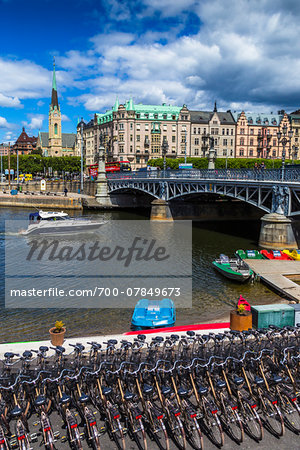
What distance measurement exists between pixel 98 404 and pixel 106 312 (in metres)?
12.1

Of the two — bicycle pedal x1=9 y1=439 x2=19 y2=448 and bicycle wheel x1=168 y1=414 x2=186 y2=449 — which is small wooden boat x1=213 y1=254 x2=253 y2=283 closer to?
bicycle wheel x1=168 y1=414 x2=186 y2=449

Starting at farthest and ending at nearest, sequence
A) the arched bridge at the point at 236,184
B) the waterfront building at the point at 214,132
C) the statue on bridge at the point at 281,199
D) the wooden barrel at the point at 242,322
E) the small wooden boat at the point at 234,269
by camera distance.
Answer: the waterfront building at the point at 214,132, the arched bridge at the point at 236,184, the statue on bridge at the point at 281,199, the small wooden boat at the point at 234,269, the wooden barrel at the point at 242,322

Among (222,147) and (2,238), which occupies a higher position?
Result: (222,147)

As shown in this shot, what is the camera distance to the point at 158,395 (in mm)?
9016

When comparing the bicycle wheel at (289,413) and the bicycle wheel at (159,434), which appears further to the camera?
the bicycle wheel at (289,413)

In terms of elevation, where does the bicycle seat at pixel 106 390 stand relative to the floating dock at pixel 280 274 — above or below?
above

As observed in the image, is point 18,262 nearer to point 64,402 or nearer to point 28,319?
point 28,319

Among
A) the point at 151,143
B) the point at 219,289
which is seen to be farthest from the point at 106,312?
the point at 151,143

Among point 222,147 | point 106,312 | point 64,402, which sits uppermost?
point 222,147

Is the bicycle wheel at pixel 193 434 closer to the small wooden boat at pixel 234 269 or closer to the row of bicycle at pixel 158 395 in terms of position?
the row of bicycle at pixel 158 395

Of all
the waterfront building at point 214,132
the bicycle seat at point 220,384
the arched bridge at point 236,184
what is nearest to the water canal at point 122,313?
the arched bridge at point 236,184

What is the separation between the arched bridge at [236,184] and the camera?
36.6 m

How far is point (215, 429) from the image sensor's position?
8797 millimetres

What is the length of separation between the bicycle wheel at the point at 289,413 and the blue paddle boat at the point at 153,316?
9086 millimetres
